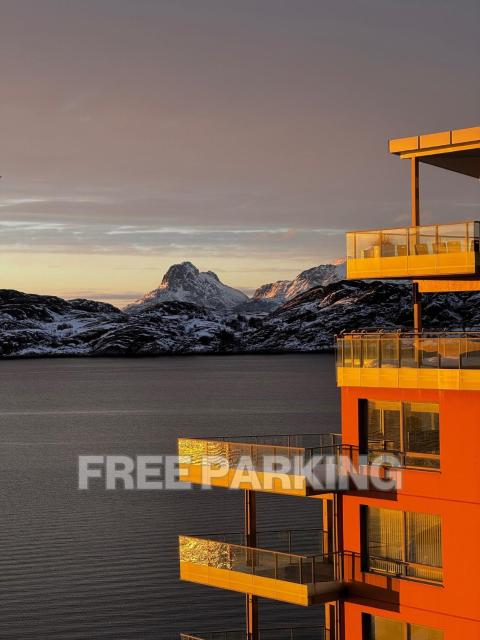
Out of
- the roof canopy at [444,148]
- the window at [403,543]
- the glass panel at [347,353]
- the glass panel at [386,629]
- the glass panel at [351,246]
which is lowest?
the glass panel at [386,629]

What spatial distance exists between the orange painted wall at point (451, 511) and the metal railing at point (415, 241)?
306cm

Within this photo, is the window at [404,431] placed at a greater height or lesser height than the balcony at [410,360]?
lesser

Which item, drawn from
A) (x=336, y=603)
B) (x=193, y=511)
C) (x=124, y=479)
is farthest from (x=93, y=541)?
(x=336, y=603)

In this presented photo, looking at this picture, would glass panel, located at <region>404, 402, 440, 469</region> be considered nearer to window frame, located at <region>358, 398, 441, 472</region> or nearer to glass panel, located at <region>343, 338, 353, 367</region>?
window frame, located at <region>358, 398, 441, 472</region>

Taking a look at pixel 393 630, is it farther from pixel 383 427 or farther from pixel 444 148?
pixel 444 148

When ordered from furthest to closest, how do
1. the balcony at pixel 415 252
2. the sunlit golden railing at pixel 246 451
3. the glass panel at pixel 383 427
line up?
the sunlit golden railing at pixel 246 451 < the glass panel at pixel 383 427 < the balcony at pixel 415 252

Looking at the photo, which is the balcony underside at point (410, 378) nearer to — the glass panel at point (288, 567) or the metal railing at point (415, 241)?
the metal railing at point (415, 241)

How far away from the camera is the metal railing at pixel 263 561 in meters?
24.8

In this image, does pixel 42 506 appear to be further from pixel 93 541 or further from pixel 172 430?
pixel 172 430

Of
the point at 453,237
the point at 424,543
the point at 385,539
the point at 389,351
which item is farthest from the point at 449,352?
the point at 385,539

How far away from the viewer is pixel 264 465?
2553 centimetres

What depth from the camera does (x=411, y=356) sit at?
24.2 metres

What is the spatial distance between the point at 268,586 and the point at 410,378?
224 inches

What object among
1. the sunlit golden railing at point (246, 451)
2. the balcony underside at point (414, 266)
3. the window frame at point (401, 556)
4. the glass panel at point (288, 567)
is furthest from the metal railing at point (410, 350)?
the glass panel at point (288, 567)
